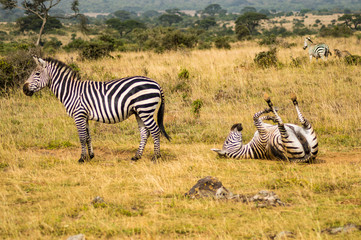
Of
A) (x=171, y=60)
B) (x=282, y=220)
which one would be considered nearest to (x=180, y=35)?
(x=171, y=60)

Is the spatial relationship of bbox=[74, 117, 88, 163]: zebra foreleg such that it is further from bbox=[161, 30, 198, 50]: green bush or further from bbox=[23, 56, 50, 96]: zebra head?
bbox=[161, 30, 198, 50]: green bush

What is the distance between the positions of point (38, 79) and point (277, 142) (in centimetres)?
459

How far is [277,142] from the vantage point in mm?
7098

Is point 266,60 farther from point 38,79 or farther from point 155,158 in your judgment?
point 38,79

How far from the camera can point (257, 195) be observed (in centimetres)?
509

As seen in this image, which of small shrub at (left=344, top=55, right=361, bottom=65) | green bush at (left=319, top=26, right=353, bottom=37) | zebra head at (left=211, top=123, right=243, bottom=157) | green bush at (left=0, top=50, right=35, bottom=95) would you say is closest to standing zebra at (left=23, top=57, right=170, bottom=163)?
zebra head at (left=211, top=123, right=243, bottom=157)

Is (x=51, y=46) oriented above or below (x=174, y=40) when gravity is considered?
below

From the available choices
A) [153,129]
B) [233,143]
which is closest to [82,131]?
[153,129]

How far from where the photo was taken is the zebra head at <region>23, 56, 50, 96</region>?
25.8 feet

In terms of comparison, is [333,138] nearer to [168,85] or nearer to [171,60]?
[168,85]

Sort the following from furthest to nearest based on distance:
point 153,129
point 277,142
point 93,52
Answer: point 93,52 < point 153,129 < point 277,142

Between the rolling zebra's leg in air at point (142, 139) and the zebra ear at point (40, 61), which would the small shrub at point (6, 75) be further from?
the rolling zebra's leg in air at point (142, 139)

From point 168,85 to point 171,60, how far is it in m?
4.91

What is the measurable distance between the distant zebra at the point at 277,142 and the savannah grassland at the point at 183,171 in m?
0.24
